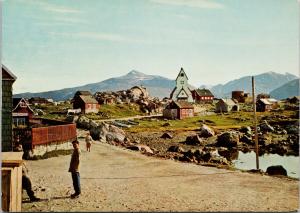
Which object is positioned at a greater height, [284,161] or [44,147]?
[44,147]

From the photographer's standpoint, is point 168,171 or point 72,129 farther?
point 72,129

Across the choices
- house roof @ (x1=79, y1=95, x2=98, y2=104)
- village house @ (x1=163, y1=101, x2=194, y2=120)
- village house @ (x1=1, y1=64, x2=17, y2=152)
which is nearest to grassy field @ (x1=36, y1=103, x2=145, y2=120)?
house roof @ (x1=79, y1=95, x2=98, y2=104)

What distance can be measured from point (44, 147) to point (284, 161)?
21518 millimetres

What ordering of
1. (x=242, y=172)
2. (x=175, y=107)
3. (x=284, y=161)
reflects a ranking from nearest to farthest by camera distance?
(x=242, y=172), (x=284, y=161), (x=175, y=107)

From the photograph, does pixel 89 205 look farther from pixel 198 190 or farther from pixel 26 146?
pixel 26 146

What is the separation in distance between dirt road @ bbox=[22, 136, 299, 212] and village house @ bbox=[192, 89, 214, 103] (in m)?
91.6

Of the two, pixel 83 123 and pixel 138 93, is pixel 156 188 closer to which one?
pixel 83 123

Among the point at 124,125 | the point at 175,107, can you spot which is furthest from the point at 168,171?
the point at 175,107

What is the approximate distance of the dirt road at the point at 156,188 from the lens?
13.9m

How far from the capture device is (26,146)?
2436cm

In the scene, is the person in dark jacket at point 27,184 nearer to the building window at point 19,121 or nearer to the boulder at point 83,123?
the building window at point 19,121

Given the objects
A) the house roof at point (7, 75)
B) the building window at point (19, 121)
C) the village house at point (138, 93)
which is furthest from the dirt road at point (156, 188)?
the village house at point (138, 93)

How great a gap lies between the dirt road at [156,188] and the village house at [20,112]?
16618 millimetres

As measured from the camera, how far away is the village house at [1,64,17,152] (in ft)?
66.6
